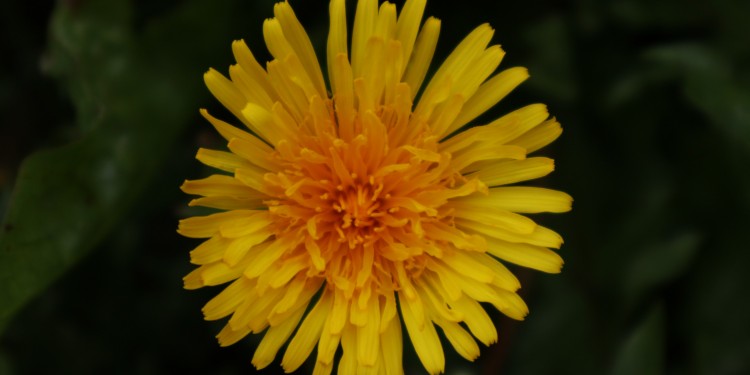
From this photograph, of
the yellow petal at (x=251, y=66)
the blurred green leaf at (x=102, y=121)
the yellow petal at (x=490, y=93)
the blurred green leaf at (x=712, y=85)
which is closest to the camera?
the yellow petal at (x=251, y=66)

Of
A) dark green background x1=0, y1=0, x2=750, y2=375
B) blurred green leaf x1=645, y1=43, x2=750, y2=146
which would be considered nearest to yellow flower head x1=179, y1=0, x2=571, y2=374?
dark green background x1=0, y1=0, x2=750, y2=375

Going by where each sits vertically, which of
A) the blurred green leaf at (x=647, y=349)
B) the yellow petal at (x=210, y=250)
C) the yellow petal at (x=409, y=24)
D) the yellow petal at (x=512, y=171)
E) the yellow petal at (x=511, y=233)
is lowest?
the blurred green leaf at (x=647, y=349)

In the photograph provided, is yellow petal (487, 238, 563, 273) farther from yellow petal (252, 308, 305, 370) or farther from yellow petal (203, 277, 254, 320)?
yellow petal (203, 277, 254, 320)

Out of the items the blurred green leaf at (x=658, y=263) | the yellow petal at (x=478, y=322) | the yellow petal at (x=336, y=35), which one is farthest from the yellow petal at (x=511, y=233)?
the blurred green leaf at (x=658, y=263)

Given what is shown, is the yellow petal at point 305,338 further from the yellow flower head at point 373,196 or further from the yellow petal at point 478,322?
the yellow petal at point 478,322

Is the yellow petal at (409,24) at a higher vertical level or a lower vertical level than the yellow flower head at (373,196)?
higher

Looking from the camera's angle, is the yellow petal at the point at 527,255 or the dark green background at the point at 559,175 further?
the dark green background at the point at 559,175
